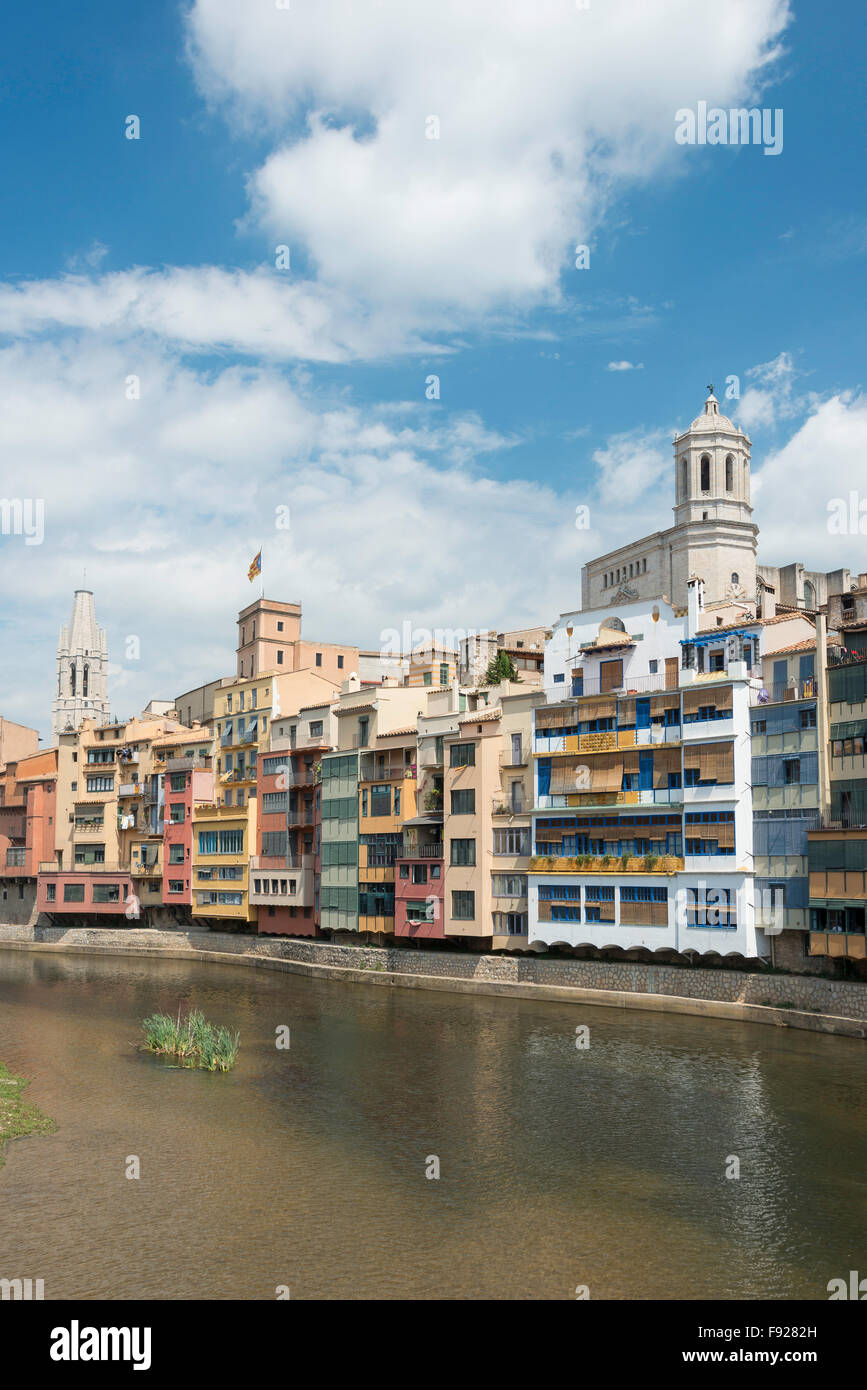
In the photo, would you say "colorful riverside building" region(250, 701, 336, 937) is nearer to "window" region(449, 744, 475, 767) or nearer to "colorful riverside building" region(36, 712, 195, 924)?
"colorful riverside building" region(36, 712, 195, 924)

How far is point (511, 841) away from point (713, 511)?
4578 centimetres

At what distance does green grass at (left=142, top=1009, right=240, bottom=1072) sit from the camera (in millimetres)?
38750

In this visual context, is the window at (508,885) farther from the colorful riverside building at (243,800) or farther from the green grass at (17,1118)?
the green grass at (17,1118)

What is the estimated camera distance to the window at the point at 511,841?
58.7 m

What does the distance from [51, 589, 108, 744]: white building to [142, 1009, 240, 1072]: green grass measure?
481 ft

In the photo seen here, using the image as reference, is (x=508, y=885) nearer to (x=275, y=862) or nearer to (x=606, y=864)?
(x=606, y=864)

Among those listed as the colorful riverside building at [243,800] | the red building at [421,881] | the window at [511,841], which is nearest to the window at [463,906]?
the red building at [421,881]

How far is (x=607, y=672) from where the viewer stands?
55.9m

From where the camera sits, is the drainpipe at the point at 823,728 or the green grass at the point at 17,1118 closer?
the green grass at the point at 17,1118

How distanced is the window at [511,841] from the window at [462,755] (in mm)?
4081

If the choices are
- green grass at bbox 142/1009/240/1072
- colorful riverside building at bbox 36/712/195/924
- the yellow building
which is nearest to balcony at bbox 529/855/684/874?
green grass at bbox 142/1009/240/1072
